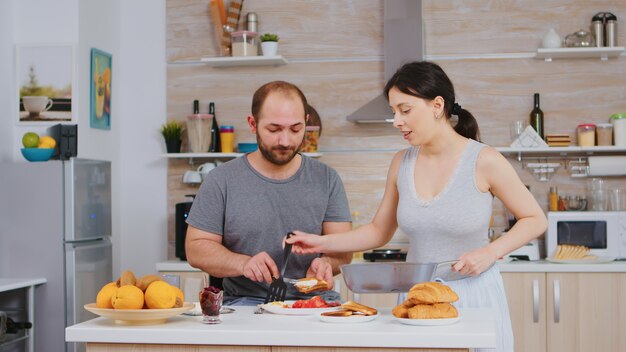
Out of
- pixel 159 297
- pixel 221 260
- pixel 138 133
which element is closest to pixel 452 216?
pixel 221 260

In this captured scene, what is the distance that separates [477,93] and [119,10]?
2.23 metres

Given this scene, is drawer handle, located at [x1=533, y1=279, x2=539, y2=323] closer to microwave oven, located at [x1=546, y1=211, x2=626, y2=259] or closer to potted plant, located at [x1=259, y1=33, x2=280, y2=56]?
microwave oven, located at [x1=546, y1=211, x2=626, y2=259]

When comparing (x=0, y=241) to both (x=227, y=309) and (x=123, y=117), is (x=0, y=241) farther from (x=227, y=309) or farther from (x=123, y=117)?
(x=227, y=309)

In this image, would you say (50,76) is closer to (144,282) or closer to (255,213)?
(255,213)

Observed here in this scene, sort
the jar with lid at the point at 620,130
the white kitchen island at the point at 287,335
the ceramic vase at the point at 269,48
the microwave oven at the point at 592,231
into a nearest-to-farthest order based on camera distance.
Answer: the white kitchen island at the point at 287,335 → the microwave oven at the point at 592,231 → the jar with lid at the point at 620,130 → the ceramic vase at the point at 269,48

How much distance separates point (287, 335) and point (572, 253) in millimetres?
3040

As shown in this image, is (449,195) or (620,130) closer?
(449,195)

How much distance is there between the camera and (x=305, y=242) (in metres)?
2.71

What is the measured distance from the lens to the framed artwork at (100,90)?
16.6 feet

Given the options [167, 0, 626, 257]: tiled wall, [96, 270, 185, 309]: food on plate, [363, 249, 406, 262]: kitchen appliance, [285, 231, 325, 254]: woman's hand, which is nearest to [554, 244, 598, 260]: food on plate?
[167, 0, 626, 257]: tiled wall

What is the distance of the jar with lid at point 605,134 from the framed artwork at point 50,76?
2908 millimetres

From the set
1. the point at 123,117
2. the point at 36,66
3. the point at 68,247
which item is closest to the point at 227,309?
the point at 68,247

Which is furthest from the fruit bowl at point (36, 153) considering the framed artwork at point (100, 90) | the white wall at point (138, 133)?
the white wall at point (138, 133)

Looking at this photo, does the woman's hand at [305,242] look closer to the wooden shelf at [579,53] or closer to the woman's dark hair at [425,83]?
the woman's dark hair at [425,83]
